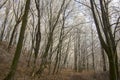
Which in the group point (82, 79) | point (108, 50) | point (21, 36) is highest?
point (21, 36)

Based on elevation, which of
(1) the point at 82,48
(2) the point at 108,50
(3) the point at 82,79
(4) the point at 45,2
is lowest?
(3) the point at 82,79

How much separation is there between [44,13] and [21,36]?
1263cm

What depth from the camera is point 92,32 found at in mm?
40156

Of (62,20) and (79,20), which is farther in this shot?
(79,20)

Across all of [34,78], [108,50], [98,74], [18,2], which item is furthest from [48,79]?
[18,2]

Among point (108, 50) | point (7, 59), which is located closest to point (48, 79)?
point (7, 59)

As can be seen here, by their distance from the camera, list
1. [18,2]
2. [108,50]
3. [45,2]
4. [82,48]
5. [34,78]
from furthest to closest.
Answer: [82,48]
[18,2]
[45,2]
[34,78]
[108,50]

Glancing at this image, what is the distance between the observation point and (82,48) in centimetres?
4331

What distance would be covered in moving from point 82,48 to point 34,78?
27.9 m

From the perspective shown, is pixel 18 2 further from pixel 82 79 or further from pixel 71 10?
pixel 82 79

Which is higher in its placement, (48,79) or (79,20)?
(79,20)

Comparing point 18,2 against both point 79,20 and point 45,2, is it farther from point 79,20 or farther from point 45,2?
point 79,20

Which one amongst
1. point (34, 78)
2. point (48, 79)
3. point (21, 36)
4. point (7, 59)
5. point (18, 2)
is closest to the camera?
point (21, 36)

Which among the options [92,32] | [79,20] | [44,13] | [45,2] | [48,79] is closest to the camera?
[48,79]
